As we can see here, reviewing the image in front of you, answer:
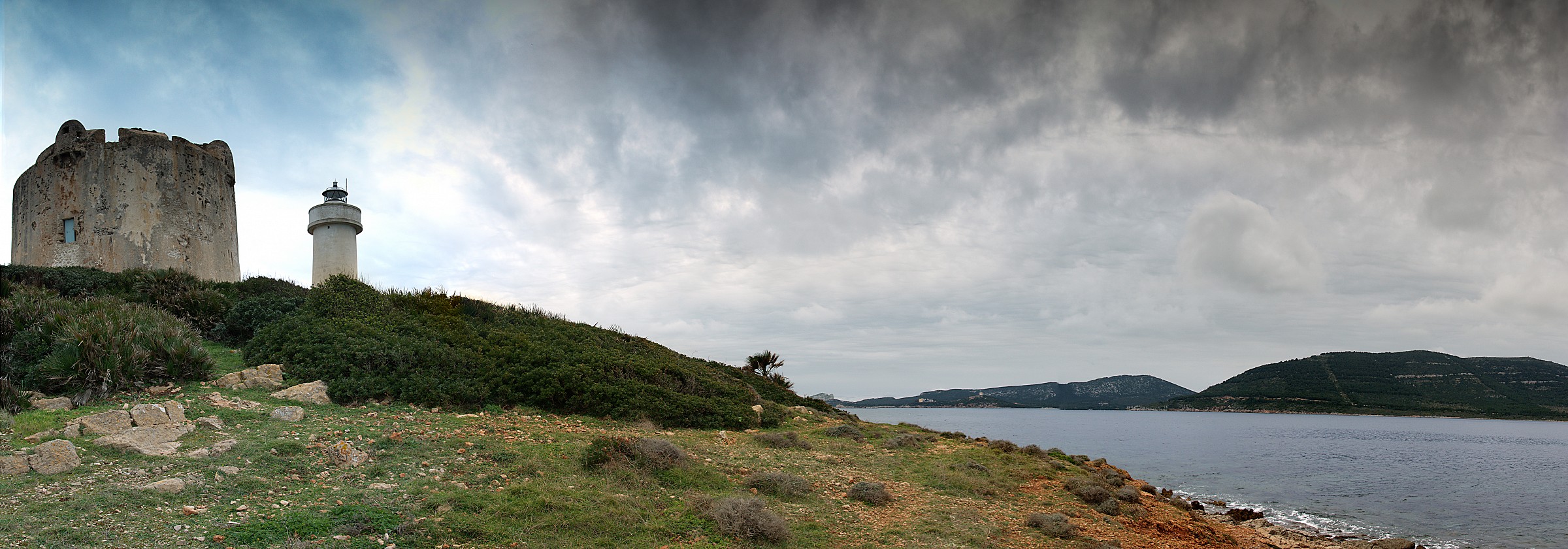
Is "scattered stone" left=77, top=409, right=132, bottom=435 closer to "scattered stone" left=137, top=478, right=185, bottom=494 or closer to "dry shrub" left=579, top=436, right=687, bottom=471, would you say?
"scattered stone" left=137, top=478, right=185, bottom=494

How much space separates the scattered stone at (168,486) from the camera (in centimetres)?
623

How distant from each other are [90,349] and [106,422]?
9.45ft

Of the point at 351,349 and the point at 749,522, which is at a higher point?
the point at 351,349

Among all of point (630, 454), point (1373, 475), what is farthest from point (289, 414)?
point (1373, 475)

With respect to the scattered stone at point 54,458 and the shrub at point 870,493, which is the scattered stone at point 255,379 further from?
the shrub at point 870,493

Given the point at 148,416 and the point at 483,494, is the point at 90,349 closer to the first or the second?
the point at 148,416

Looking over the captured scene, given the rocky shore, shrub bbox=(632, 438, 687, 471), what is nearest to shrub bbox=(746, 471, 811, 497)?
shrub bbox=(632, 438, 687, 471)

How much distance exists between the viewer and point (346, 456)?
7898 millimetres

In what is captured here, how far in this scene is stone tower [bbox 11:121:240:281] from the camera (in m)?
18.8

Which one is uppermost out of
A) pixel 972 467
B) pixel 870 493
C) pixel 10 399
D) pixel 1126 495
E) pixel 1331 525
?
pixel 10 399

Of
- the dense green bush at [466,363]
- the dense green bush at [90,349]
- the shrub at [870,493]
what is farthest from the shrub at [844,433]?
the dense green bush at [90,349]

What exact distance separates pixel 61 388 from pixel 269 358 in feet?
9.88

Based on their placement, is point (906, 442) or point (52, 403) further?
point (906, 442)

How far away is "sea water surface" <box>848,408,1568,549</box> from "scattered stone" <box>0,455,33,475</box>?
72.9ft
